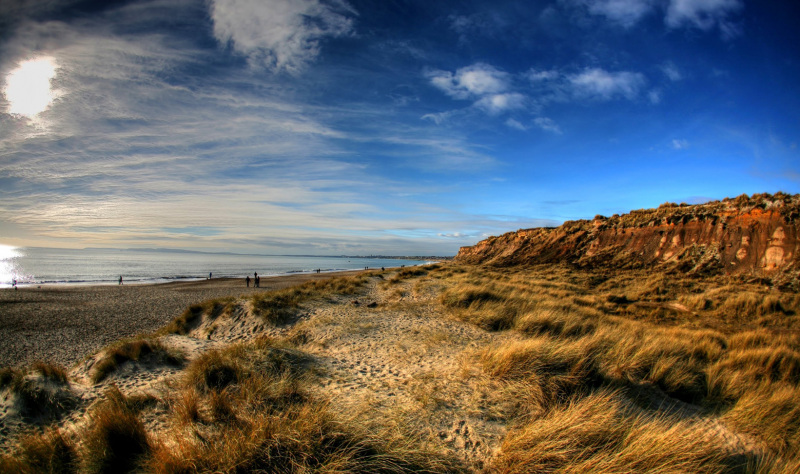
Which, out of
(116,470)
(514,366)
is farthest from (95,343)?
(514,366)

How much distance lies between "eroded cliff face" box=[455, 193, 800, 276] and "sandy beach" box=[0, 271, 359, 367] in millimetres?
31899

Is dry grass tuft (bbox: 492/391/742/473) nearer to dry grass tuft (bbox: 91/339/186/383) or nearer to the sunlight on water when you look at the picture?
dry grass tuft (bbox: 91/339/186/383)

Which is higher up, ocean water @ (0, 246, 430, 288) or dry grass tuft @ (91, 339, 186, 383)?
dry grass tuft @ (91, 339, 186, 383)

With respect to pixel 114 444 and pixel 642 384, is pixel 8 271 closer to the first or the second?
pixel 114 444

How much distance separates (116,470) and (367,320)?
24.0 feet

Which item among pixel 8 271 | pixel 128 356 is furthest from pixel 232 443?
pixel 8 271

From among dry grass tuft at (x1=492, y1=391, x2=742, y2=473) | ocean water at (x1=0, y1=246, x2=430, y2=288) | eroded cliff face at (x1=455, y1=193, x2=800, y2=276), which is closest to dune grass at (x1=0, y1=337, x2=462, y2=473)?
dry grass tuft at (x1=492, y1=391, x2=742, y2=473)

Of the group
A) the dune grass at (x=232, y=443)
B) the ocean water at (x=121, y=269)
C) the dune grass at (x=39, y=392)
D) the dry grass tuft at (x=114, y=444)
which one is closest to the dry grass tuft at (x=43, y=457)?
the dune grass at (x=232, y=443)

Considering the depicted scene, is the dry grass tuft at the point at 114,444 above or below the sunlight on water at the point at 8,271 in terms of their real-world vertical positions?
above

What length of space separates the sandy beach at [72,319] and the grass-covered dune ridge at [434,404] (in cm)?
664

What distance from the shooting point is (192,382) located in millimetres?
5406

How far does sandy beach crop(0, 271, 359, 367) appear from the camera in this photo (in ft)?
40.2

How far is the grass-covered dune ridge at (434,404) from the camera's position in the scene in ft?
10.4

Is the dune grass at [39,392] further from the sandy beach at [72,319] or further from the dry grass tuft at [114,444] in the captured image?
the sandy beach at [72,319]
